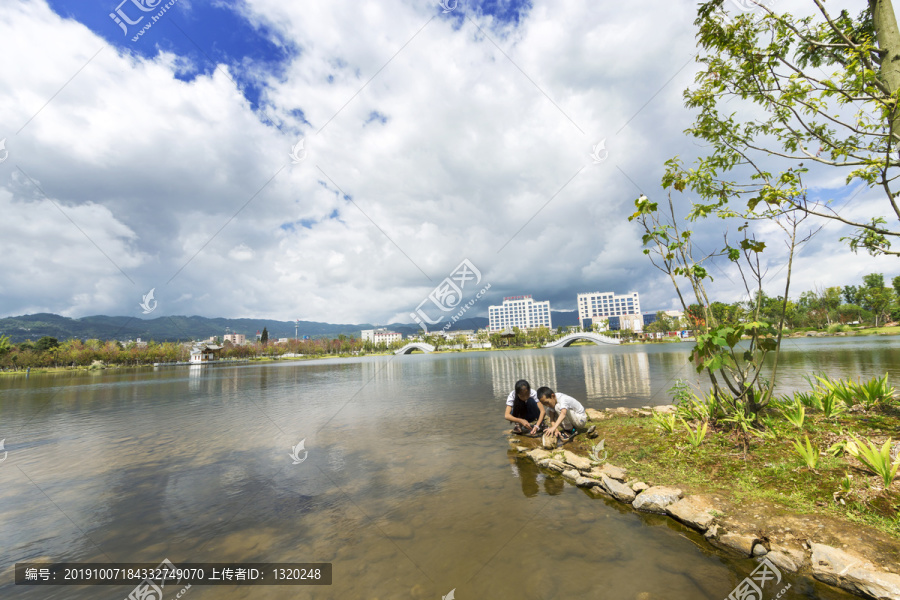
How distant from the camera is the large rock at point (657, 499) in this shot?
4992 millimetres

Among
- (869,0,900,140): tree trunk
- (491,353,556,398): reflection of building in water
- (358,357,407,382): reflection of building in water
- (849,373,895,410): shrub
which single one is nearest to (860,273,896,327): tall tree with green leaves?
(491,353,556,398): reflection of building in water

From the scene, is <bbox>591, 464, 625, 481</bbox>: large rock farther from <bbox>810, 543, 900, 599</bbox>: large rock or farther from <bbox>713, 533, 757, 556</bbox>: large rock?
<bbox>810, 543, 900, 599</bbox>: large rock

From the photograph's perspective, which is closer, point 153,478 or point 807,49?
point 807,49

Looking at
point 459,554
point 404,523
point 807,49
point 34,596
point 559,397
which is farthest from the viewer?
point 559,397

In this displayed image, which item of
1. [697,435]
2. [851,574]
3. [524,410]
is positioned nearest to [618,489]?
[697,435]

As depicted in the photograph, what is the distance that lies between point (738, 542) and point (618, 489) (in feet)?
5.72

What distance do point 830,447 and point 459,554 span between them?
19.3ft

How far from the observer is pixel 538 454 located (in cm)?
752

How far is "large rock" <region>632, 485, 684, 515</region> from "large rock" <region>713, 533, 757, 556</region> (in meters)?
0.81

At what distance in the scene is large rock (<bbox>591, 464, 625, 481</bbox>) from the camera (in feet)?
19.4

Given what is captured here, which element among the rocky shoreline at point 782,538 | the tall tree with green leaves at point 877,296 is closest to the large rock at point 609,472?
the rocky shoreline at point 782,538

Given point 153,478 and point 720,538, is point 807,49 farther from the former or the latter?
point 153,478

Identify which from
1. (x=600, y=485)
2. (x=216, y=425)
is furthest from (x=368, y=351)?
(x=600, y=485)

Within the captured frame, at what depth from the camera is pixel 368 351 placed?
140 m
